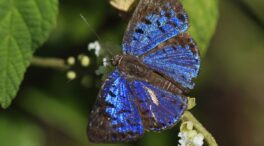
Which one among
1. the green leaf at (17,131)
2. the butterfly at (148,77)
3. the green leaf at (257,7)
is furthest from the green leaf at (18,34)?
the green leaf at (257,7)

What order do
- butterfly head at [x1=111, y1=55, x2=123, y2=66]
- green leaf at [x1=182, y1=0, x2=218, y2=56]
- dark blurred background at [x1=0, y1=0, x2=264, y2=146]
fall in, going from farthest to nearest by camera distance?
dark blurred background at [x1=0, y1=0, x2=264, y2=146] → green leaf at [x1=182, y1=0, x2=218, y2=56] → butterfly head at [x1=111, y1=55, x2=123, y2=66]

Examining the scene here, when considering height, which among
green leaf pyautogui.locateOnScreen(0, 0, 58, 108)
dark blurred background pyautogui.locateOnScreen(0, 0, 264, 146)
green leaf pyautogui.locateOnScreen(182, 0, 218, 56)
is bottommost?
dark blurred background pyautogui.locateOnScreen(0, 0, 264, 146)

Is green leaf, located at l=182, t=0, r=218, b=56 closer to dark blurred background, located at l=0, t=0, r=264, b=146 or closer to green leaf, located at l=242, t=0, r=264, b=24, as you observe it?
dark blurred background, located at l=0, t=0, r=264, b=146

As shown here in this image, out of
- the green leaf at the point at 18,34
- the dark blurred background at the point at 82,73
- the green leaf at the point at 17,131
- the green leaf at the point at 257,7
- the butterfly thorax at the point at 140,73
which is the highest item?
the green leaf at the point at 257,7

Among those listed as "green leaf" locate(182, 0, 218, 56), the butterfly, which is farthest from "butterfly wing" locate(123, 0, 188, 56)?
"green leaf" locate(182, 0, 218, 56)

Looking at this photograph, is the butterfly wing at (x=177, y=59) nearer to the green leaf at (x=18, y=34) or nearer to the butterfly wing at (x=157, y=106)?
the butterfly wing at (x=157, y=106)

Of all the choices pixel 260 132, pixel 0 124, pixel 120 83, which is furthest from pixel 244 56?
pixel 120 83

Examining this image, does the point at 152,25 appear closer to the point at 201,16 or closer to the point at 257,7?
the point at 201,16
